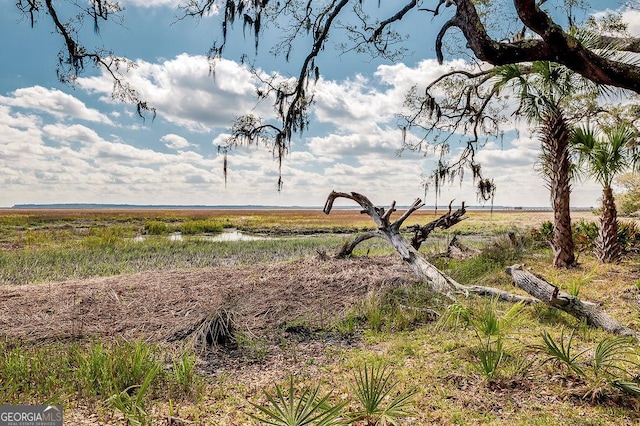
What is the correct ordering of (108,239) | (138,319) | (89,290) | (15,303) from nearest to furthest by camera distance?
(138,319)
(15,303)
(89,290)
(108,239)

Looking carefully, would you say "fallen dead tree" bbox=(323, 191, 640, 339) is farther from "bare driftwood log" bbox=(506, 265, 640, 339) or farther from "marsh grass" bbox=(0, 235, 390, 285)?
"marsh grass" bbox=(0, 235, 390, 285)

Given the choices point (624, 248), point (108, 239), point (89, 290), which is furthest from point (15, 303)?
point (624, 248)

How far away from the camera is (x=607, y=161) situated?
391 inches

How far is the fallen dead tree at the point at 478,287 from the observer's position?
548 centimetres

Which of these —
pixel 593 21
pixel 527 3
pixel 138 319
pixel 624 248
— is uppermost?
pixel 593 21

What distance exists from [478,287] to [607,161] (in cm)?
573

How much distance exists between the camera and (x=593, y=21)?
496 inches

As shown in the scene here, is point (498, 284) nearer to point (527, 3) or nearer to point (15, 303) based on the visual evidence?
point (527, 3)

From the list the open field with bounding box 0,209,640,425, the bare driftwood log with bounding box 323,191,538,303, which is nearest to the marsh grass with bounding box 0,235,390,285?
the open field with bounding box 0,209,640,425

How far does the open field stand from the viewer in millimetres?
3615

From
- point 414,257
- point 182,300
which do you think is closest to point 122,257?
point 182,300

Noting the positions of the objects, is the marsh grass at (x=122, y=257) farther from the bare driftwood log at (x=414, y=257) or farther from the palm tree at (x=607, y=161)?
the palm tree at (x=607, y=161)

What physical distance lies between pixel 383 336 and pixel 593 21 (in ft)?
43.9

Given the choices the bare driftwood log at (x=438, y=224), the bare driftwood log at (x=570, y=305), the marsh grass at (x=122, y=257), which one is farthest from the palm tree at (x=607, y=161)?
the marsh grass at (x=122, y=257)
